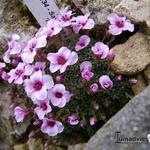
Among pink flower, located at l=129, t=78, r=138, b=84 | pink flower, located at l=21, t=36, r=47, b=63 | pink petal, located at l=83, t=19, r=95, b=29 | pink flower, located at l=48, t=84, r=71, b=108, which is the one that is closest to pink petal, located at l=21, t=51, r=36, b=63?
pink flower, located at l=21, t=36, r=47, b=63

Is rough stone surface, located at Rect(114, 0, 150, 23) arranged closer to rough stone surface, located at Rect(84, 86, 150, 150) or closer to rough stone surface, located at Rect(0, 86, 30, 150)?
rough stone surface, located at Rect(84, 86, 150, 150)

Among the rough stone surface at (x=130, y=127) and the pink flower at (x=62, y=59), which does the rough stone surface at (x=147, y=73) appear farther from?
the rough stone surface at (x=130, y=127)

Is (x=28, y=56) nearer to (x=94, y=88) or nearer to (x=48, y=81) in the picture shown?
(x=48, y=81)

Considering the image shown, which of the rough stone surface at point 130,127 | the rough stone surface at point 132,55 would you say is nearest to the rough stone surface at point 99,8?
the rough stone surface at point 132,55

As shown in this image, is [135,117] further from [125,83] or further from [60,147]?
[60,147]

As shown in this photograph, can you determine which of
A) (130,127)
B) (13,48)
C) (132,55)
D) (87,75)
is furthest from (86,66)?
(130,127)

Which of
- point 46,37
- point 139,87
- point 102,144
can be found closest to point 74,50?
point 46,37

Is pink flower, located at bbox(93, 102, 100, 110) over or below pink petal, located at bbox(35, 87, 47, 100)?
below
